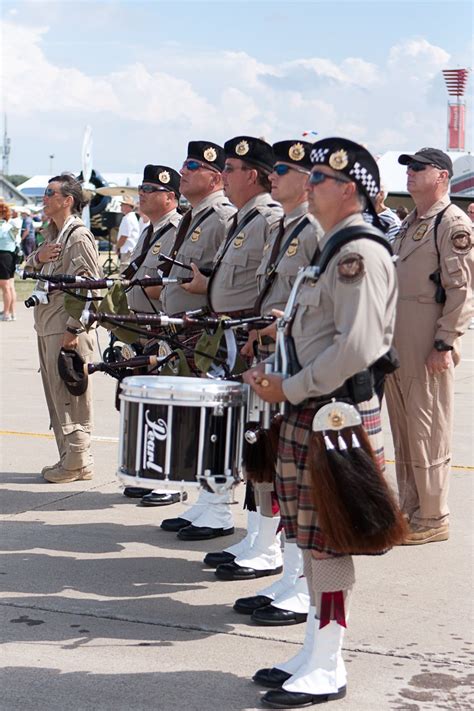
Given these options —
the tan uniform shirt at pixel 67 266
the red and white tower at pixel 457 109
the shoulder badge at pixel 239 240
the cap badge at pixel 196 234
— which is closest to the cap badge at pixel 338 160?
the shoulder badge at pixel 239 240

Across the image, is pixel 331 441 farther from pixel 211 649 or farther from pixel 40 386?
pixel 40 386

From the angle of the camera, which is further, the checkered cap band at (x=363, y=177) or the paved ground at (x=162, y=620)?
the paved ground at (x=162, y=620)

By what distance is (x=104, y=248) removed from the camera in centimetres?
4794

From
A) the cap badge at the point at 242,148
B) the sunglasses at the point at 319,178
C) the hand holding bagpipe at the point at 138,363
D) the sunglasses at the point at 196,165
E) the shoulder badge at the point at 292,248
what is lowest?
the hand holding bagpipe at the point at 138,363

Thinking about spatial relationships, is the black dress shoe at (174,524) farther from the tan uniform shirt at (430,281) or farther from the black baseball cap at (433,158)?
the black baseball cap at (433,158)

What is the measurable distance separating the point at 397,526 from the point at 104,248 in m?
44.8

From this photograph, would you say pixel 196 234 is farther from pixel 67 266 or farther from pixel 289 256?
pixel 289 256

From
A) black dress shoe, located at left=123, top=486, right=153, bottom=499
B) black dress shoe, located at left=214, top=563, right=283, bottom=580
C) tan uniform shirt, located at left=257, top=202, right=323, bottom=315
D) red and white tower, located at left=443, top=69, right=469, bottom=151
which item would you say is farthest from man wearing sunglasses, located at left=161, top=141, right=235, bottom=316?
red and white tower, located at left=443, top=69, right=469, bottom=151

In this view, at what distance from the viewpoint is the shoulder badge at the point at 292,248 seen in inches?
196

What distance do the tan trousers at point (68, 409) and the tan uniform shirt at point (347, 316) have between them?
385cm

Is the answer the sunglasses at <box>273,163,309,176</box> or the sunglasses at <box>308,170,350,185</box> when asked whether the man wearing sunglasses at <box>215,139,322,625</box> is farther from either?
the sunglasses at <box>308,170,350,185</box>

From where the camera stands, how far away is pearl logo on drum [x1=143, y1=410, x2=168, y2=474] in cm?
427

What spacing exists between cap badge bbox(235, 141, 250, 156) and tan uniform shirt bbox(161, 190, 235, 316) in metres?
0.63

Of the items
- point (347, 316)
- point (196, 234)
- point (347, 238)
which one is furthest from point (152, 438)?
point (196, 234)
